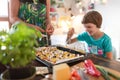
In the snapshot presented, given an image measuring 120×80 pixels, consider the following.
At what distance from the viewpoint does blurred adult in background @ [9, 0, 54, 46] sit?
1369mm

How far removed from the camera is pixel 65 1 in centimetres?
300

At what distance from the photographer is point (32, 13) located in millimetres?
1407

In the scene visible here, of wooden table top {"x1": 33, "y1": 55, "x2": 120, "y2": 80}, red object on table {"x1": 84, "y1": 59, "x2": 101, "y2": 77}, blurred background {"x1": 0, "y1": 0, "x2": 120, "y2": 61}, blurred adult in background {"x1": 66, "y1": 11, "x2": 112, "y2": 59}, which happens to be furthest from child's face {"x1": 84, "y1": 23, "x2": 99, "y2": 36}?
blurred background {"x1": 0, "y1": 0, "x2": 120, "y2": 61}

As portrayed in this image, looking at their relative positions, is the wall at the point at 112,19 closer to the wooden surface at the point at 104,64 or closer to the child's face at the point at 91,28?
the child's face at the point at 91,28

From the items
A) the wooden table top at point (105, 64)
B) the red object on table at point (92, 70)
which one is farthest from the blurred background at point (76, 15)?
the red object on table at point (92, 70)

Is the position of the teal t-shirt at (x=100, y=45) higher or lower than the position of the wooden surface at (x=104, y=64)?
higher

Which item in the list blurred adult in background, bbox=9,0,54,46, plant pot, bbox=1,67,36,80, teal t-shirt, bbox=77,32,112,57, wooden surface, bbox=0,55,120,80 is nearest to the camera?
plant pot, bbox=1,67,36,80

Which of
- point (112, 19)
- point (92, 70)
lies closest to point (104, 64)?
point (92, 70)

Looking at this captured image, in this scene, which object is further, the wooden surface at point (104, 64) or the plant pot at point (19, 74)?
the wooden surface at point (104, 64)

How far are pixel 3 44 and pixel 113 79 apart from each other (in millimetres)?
518

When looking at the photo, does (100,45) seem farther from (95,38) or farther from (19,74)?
(19,74)

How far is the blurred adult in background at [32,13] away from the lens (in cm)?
137

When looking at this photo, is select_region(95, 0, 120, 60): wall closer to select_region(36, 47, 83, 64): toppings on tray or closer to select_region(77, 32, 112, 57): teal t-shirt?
select_region(77, 32, 112, 57): teal t-shirt

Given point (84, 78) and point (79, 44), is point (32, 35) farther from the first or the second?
point (79, 44)
